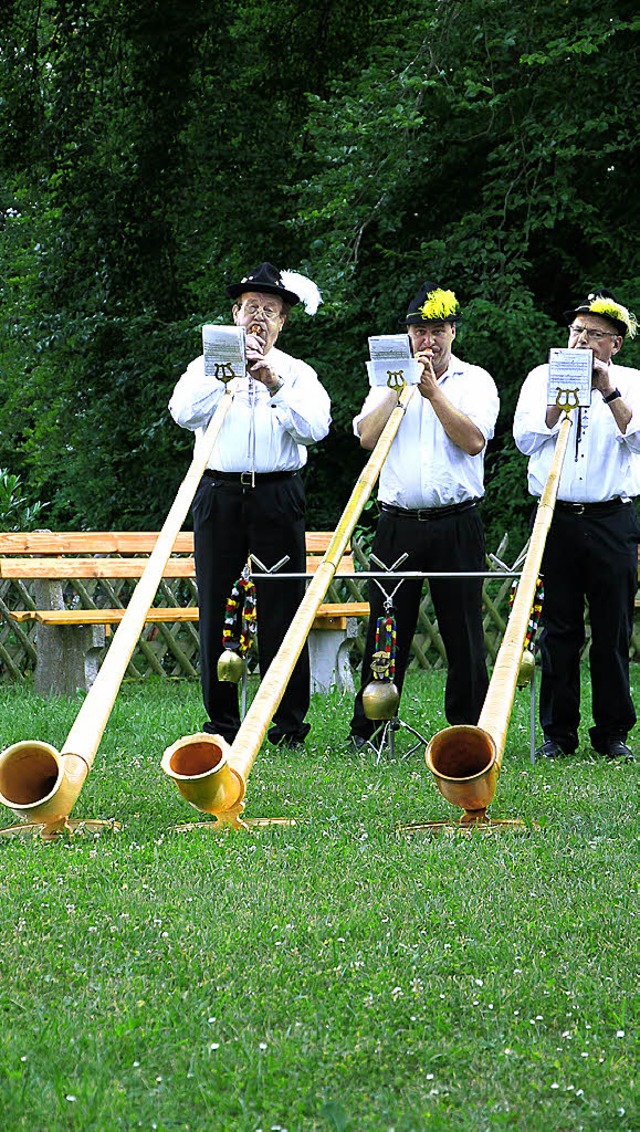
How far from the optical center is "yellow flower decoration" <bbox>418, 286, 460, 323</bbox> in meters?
5.82

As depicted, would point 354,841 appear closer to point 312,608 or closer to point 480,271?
point 312,608

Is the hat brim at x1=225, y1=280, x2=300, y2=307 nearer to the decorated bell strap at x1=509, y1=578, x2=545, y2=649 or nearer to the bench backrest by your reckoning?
the decorated bell strap at x1=509, y1=578, x2=545, y2=649

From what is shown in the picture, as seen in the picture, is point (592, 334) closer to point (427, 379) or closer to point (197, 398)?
point (427, 379)

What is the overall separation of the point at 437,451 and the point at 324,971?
10.3 ft

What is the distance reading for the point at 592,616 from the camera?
6.12m

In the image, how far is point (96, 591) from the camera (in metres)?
10.3

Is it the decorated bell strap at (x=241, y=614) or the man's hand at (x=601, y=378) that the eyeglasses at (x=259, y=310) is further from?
the man's hand at (x=601, y=378)

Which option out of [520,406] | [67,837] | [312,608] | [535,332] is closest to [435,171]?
[535,332]

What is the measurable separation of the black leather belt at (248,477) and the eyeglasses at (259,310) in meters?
0.62

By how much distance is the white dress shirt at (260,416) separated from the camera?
5824mm

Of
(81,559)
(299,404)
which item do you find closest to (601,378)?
(299,404)

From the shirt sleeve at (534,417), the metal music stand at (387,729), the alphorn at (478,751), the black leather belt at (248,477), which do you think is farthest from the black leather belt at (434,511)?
the alphorn at (478,751)

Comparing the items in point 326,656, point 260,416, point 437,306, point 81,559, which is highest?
point 437,306

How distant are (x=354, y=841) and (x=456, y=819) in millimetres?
459
